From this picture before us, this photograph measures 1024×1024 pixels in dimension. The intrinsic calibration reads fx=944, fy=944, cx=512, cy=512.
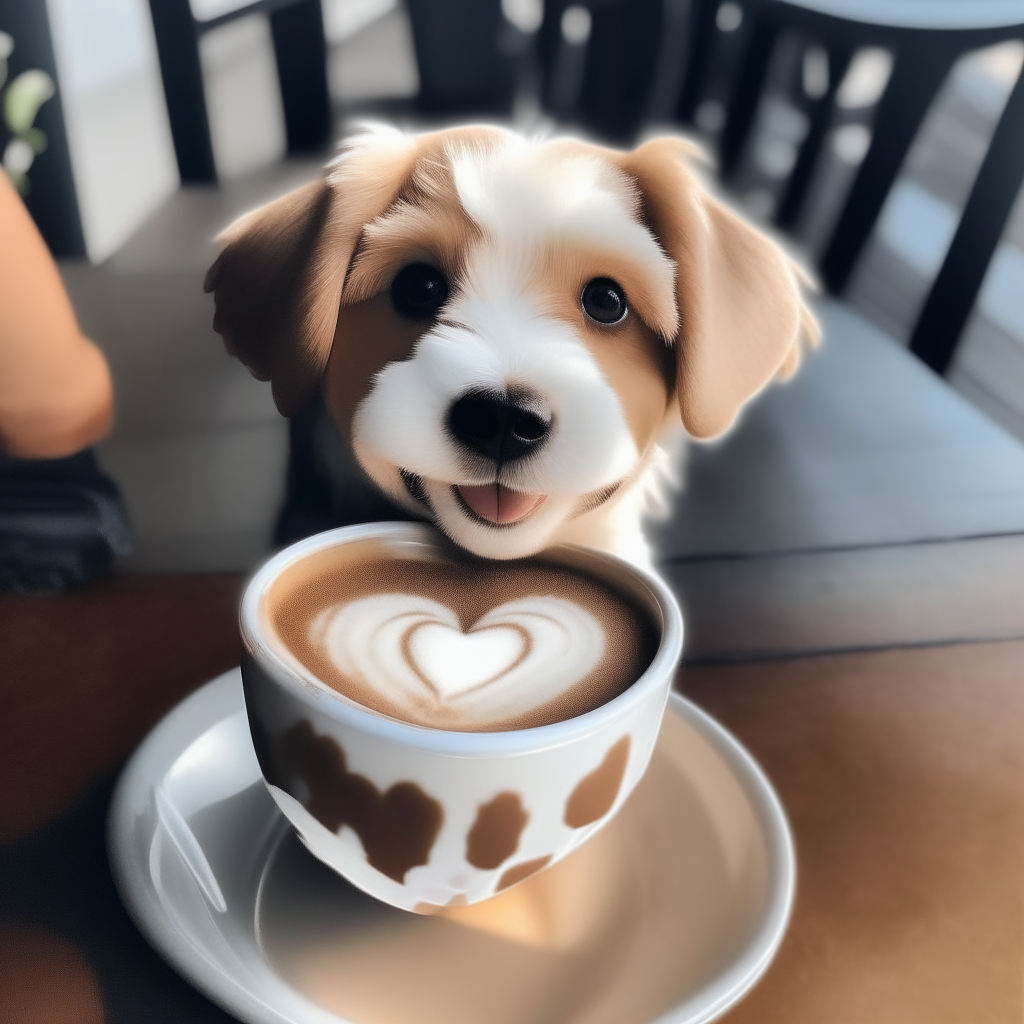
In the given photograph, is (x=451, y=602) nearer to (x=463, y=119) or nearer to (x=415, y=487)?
(x=415, y=487)

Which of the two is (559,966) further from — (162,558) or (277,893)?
(162,558)

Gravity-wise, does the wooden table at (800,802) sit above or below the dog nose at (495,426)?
below

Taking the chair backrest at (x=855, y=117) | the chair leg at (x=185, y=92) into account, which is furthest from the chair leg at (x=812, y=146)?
the chair leg at (x=185, y=92)

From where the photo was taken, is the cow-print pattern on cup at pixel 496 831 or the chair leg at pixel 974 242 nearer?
the cow-print pattern on cup at pixel 496 831

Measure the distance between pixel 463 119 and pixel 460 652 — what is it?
0.60 feet

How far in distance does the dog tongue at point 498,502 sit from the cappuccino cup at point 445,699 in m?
0.03

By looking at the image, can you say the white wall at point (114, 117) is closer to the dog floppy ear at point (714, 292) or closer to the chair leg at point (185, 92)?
the chair leg at point (185, 92)

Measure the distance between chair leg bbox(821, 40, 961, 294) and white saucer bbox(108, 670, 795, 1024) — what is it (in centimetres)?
19

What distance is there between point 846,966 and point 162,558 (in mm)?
309

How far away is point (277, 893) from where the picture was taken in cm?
30

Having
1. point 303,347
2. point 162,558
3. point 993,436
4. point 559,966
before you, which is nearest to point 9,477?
point 162,558

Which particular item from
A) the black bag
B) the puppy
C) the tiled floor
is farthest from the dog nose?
the black bag

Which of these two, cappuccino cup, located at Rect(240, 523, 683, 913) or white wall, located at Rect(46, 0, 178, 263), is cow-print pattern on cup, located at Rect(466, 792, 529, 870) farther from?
white wall, located at Rect(46, 0, 178, 263)

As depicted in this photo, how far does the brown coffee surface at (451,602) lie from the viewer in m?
0.26
